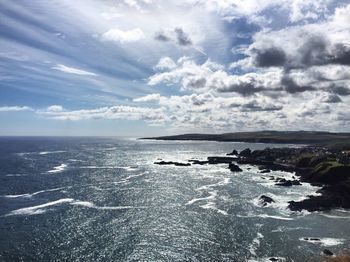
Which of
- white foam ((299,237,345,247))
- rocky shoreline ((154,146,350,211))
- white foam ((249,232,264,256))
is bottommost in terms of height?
white foam ((299,237,345,247))

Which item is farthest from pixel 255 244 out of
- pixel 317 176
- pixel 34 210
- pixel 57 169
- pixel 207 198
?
pixel 57 169

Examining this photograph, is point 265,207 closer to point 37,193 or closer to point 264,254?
point 264,254

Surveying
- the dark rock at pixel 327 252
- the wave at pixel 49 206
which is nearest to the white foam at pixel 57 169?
the wave at pixel 49 206

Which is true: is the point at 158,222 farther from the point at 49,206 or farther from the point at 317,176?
the point at 317,176

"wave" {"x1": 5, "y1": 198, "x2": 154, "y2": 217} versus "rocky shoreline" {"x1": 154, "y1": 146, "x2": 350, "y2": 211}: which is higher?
"rocky shoreline" {"x1": 154, "y1": 146, "x2": 350, "y2": 211}

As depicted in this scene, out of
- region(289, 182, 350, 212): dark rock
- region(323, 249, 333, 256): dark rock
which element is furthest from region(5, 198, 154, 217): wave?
region(323, 249, 333, 256): dark rock

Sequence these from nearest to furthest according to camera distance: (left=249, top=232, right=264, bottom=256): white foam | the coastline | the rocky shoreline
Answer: (left=249, top=232, right=264, bottom=256): white foam → the coastline → the rocky shoreline

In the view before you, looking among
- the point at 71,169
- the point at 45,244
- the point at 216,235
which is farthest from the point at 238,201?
the point at 71,169

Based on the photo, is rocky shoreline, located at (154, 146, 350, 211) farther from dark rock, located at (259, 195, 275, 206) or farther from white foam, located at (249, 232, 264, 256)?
white foam, located at (249, 232, 264, 256)
